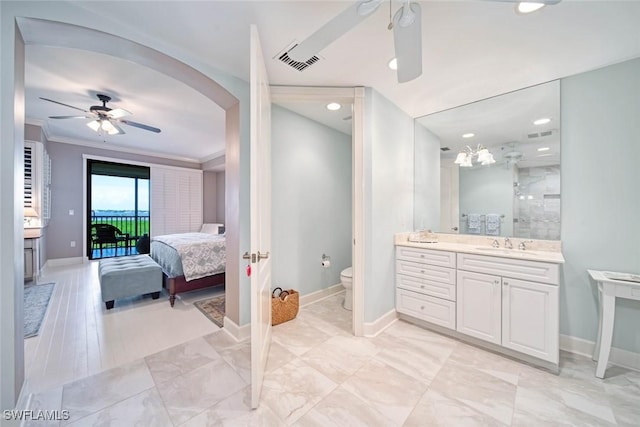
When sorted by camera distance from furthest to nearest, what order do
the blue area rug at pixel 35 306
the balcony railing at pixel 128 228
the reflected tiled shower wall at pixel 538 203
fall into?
the balcony railing at pixel 128 228, the blue area rug at pixel 35 306, the reflected tiled shower wall at pixel 538 203

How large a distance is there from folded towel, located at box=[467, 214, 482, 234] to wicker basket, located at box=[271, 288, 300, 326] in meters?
2.06

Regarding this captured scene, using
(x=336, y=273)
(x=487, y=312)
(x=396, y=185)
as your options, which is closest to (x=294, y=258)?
(x=336, y=273)

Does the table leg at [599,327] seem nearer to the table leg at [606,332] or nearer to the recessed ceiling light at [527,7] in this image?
the table leg at [606,332]

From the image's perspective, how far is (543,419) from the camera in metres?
1.39

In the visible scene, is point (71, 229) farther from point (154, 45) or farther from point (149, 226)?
point (154, 45)

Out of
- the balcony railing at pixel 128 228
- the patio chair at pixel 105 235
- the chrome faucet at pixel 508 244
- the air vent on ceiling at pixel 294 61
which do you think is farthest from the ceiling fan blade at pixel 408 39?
the patio chair at pixel 105 235

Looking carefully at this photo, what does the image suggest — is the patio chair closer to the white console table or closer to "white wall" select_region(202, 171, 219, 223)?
"white wall" select_region(202, 171, 219, 223)

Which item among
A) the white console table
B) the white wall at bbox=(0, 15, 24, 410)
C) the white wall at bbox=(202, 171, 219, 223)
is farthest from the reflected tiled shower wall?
the white wall at bbox=(202, 171, 219, 223)

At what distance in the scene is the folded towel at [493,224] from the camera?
97.2 inches

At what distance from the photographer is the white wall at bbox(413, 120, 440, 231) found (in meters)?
2.89

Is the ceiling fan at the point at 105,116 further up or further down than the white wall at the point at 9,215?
further up

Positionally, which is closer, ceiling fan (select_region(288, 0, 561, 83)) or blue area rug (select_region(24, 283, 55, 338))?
ceiling fan (select_region(288, 0, 561, 83))

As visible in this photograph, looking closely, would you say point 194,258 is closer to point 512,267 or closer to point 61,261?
point 512,267

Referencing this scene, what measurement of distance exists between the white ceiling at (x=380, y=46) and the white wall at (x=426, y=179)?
1.03 ft
